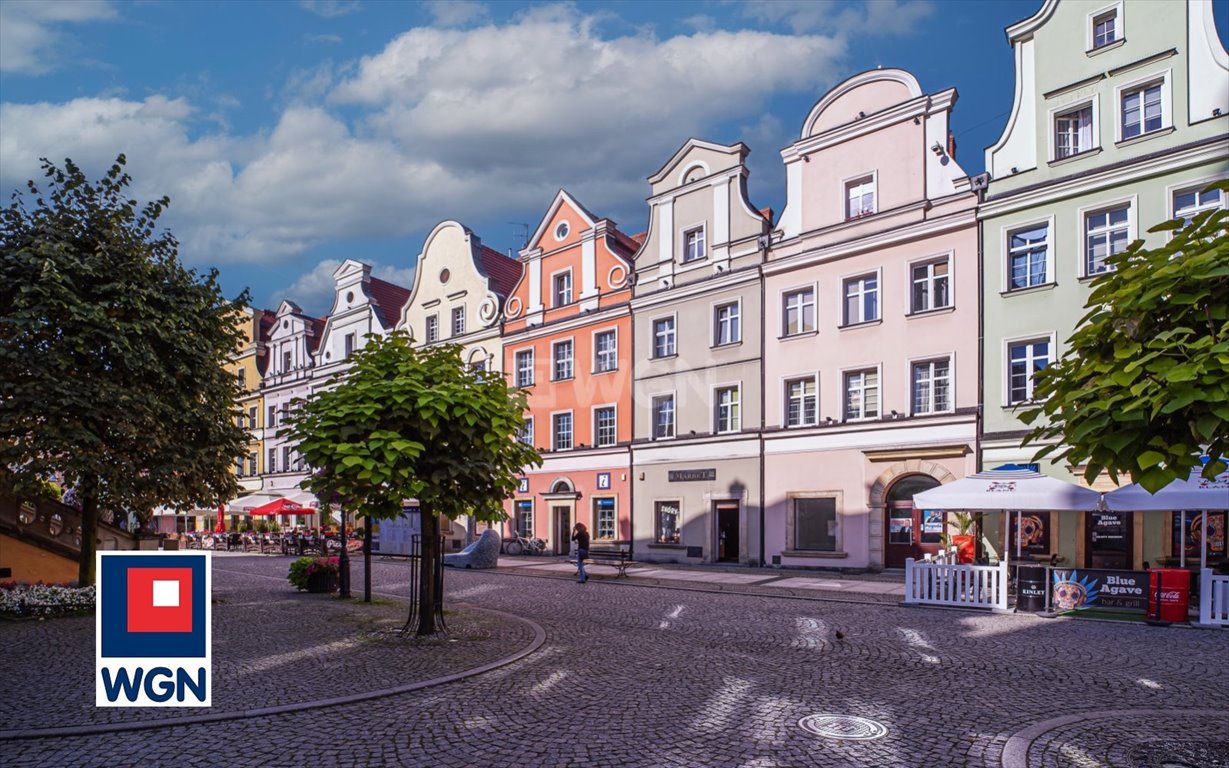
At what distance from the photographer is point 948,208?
2542cm

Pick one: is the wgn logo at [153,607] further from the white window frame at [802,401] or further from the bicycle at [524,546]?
the bicycle at [524,546]

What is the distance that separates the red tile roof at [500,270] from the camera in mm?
41312

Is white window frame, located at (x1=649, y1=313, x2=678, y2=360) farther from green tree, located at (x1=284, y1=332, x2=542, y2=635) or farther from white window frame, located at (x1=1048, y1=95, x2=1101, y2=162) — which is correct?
green tree, located at (x1=284, y1=332, x2=542, y2=635)

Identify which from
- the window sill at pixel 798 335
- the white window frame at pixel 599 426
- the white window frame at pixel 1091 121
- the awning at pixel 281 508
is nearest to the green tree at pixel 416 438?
the window sill at pixel 798 335

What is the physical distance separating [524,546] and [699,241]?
14339 mm

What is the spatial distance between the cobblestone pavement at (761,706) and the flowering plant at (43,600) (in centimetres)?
145

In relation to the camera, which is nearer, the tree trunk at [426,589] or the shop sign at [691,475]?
the tree trunk at [426,589]

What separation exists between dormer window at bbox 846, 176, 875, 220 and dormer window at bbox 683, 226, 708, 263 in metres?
5.86

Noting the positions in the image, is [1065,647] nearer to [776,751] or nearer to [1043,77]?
[776,751]

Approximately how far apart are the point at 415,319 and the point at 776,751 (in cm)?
3907

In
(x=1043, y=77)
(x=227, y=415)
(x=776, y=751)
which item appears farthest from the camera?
(x=1043, y=77)

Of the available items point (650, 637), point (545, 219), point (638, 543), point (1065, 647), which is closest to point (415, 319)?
point (545, 219)

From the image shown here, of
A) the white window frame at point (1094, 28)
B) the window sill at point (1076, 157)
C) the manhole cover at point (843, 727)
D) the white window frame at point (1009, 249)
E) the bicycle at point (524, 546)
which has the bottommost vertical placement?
the bicycle at point (524, 546)

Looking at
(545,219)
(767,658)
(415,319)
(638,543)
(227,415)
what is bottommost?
(638,543)
